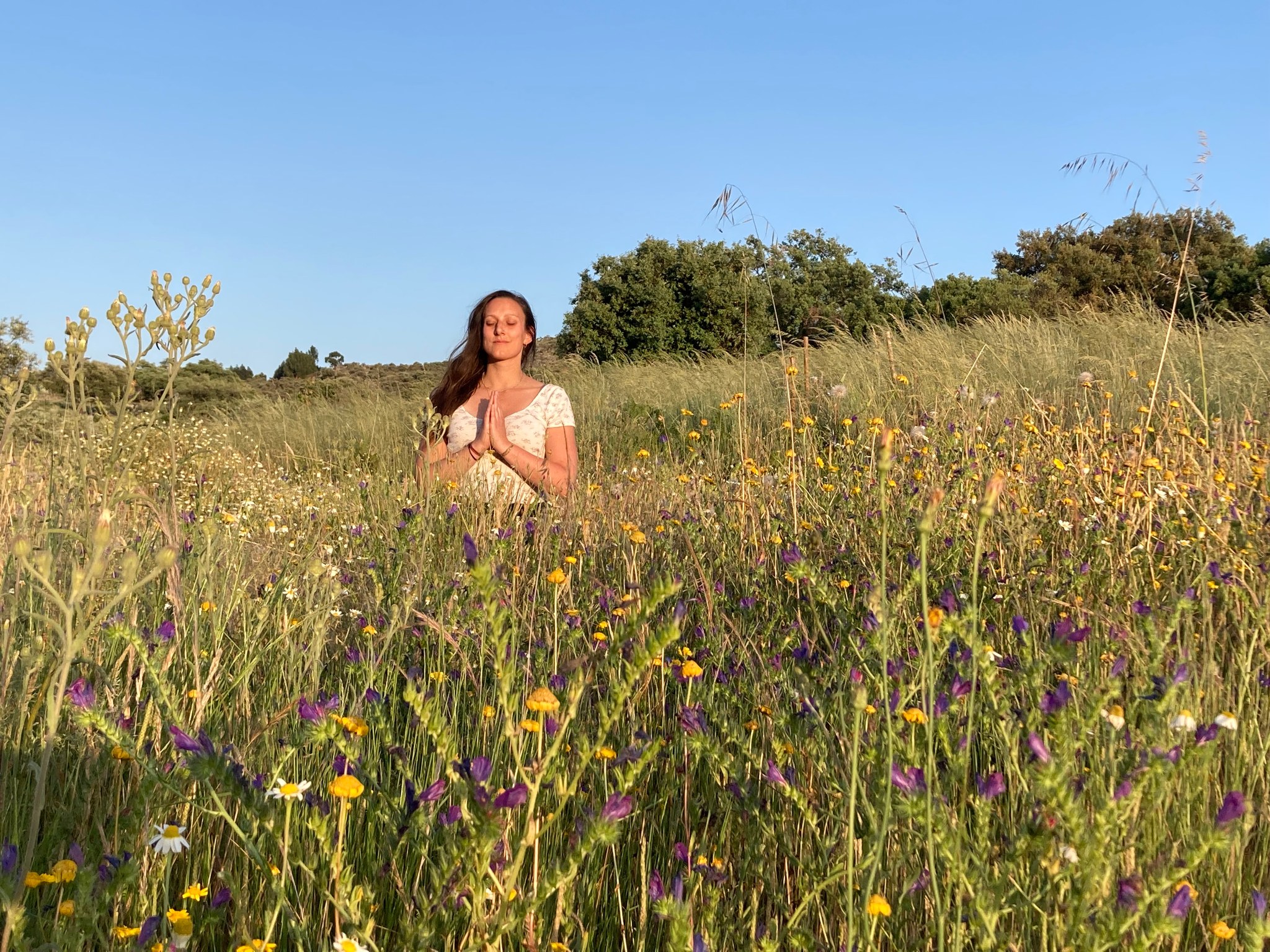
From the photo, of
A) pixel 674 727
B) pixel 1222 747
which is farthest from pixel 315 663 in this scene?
pixel 1222 747

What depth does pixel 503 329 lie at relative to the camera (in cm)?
540

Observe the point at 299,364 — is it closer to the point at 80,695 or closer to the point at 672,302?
the point at 672,302

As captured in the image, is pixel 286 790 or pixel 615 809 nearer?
pixel 615 809

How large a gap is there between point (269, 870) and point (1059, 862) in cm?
83

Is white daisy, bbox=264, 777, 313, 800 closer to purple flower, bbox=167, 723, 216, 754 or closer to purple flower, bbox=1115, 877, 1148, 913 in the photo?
purple flower, bbox=167, 723, 216, 754

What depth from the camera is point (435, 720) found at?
0.90 metres

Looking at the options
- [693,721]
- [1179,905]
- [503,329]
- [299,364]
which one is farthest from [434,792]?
[299,364]

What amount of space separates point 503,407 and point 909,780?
4.60 metres

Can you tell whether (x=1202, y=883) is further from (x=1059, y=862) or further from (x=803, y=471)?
(x=803, y=471)

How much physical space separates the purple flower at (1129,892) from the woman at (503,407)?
3731 mm

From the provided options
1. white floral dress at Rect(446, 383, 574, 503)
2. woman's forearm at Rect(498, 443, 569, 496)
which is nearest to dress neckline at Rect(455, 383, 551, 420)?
white floral dress at Rect(446, 383, 574, 503)

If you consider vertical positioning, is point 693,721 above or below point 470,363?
below

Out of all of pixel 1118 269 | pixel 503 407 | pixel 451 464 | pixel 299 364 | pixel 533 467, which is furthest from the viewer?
pixel 299 364

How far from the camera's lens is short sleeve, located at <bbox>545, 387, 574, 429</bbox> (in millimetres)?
5289
